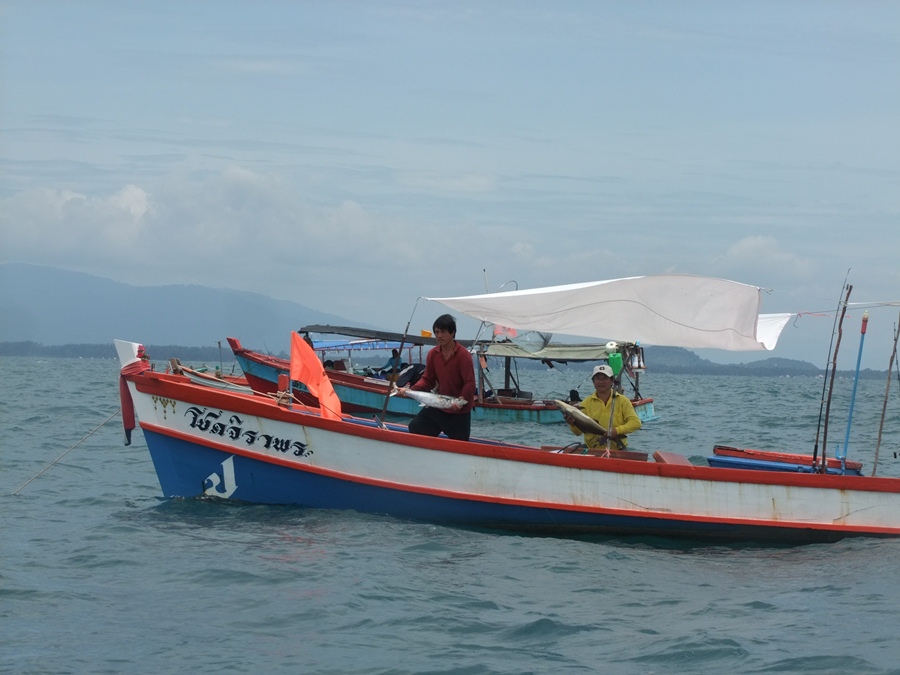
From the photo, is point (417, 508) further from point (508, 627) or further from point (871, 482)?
point (871, 482)

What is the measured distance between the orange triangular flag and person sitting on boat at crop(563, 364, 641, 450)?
2.36 m

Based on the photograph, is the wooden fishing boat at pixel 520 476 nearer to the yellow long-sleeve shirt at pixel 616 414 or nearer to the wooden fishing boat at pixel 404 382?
the yellow long-sleeve shirt at pixel 616 414

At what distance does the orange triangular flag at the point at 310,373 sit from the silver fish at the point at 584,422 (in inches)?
88.5

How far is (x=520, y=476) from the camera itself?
960 centimetres

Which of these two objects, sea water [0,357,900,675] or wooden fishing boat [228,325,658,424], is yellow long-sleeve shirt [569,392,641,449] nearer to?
sea water [0,357,900,675]

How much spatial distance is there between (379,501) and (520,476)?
1.41m

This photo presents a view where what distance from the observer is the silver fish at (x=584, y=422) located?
973 centimetres

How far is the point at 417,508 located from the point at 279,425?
5.14ft

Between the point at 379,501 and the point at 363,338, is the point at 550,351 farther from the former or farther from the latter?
the point at 379,501

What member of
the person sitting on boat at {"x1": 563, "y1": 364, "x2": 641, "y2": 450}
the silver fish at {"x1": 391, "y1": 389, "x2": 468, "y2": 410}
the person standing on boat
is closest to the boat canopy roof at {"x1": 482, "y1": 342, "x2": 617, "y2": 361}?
the person sitting on boat at {"x1": 563, "y1": 364, "x2": 641, "y2": 450}

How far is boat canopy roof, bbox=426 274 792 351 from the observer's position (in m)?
9.80

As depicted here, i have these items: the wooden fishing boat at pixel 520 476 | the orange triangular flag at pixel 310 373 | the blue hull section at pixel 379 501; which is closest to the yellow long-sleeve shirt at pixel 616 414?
the wooden fishing boat at pixel 520 476

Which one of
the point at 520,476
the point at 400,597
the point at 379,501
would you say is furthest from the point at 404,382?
the point at 400,597

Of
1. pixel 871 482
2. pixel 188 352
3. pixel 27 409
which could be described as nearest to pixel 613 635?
pixel 871 482
